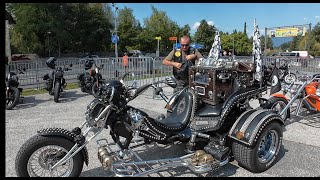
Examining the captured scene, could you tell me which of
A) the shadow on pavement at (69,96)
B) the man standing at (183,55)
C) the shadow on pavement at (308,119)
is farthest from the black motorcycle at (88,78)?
the shadow on pavement at (308,119)

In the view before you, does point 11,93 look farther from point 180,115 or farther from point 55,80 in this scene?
point 180,115

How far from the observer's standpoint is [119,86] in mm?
3357

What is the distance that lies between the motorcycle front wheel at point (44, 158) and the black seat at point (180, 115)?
1132mm

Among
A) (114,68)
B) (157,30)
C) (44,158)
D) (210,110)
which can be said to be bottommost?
(44,158)

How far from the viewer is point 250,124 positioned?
12.5 ft

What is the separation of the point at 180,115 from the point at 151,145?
1.05 meters

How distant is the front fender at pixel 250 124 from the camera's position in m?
3.72

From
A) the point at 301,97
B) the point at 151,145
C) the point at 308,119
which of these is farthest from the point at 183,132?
the point at 308,119

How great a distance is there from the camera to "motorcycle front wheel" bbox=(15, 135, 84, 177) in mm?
3066

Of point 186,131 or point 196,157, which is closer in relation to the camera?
point 196,157

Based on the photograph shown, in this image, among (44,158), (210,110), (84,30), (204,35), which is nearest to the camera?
(44,158)

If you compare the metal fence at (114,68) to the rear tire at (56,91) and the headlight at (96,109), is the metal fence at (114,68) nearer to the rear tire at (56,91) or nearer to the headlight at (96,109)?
the rear tire at (56,91)

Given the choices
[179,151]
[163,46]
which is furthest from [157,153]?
[163,46]
